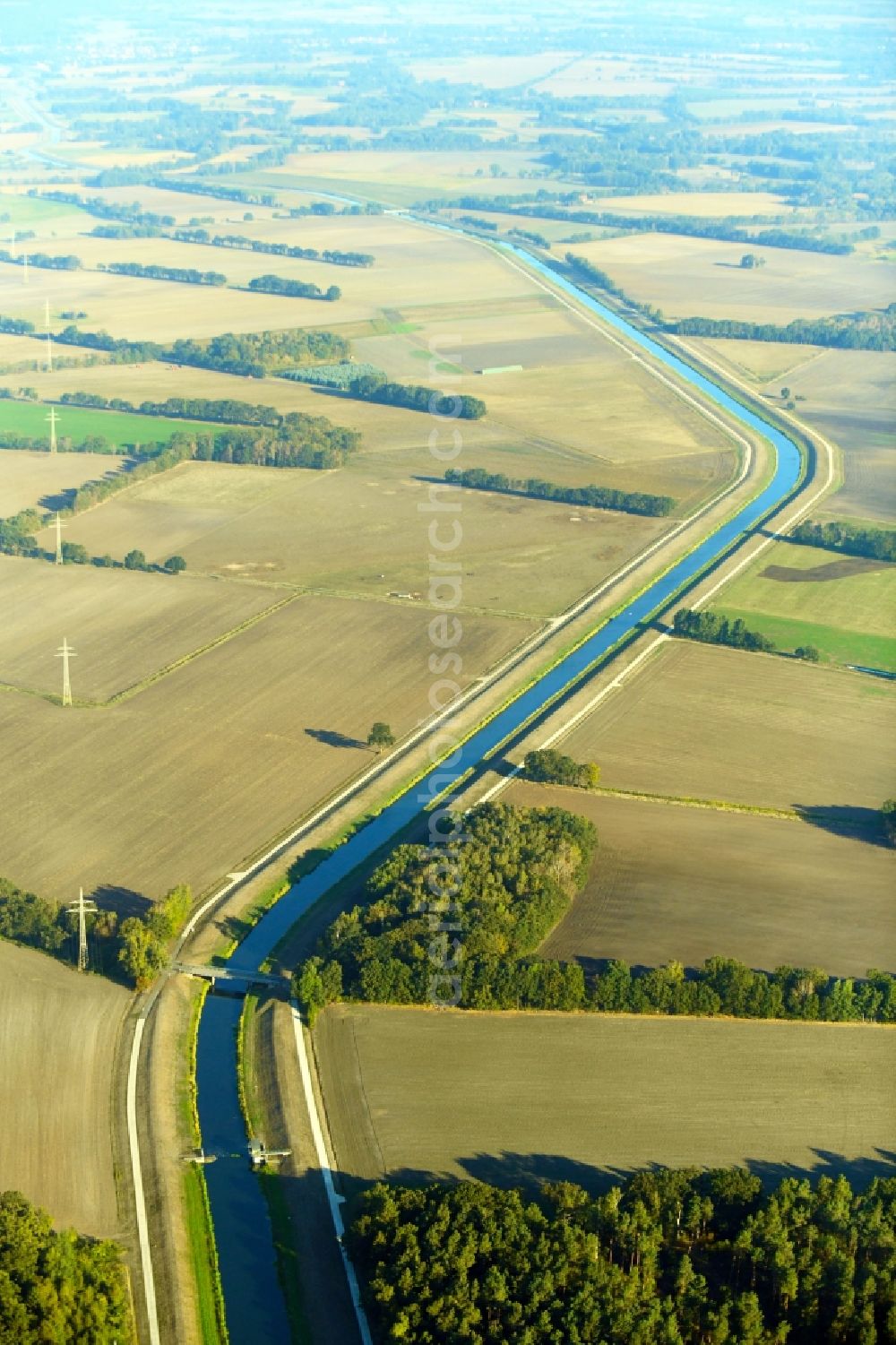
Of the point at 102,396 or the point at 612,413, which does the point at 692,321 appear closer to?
the point at 612,413

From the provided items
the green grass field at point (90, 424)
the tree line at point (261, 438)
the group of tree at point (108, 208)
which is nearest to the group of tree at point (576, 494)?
the tree line at point (261, 438)

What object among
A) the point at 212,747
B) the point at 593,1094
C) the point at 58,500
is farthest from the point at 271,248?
the point at 593,1094

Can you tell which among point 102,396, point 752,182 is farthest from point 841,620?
point 752,182

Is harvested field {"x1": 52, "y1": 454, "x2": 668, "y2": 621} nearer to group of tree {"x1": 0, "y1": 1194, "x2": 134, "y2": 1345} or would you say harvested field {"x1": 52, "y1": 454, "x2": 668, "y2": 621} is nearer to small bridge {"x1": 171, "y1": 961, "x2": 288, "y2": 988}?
small bridge {"x1": 171, "y1": 961, "x2": 288, "y2": 988}

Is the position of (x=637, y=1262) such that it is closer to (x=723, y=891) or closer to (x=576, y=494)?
(x=723, y=891)

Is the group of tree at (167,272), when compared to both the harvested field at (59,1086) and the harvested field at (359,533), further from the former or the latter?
the harvested field at (59,1086)

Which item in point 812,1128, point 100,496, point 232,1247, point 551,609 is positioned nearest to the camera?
point 232,1247

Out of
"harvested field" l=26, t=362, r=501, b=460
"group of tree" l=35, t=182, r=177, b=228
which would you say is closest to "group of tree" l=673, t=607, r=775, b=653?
"harvested field" l=26, t=362, r=501, b=460
